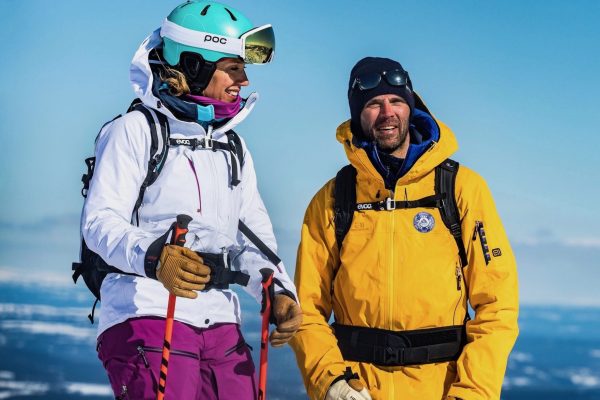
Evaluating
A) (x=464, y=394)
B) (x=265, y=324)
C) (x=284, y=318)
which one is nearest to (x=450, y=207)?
(x=464, y=394)

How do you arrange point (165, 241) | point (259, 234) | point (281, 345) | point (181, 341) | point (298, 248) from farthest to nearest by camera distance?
point (298, 248), point (259, 234), point (281, 345), point (181, 341), point (165, 241)

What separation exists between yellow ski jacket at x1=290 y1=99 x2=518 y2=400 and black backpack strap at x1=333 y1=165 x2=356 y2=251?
62mm

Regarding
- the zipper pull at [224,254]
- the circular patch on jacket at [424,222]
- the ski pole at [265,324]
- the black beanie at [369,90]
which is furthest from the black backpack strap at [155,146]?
the circular patch on jacket at [424,222]

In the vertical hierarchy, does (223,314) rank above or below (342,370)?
above

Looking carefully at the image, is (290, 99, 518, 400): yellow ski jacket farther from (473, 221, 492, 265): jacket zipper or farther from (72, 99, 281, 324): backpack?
(72, 99, 281, 324): backpack

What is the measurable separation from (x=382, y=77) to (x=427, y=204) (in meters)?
0.98

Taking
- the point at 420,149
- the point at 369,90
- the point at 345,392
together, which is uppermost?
the point at 369,90

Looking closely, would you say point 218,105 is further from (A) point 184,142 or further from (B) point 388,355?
(B) point 388,355

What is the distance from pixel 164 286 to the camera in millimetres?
4504

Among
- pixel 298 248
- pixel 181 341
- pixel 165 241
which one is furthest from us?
pixel 298 248

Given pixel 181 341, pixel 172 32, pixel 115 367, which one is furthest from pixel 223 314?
pixel 172 32

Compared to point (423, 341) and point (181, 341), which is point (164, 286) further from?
point (423, 341)

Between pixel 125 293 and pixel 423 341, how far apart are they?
75.7 inches

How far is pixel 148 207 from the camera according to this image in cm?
482
